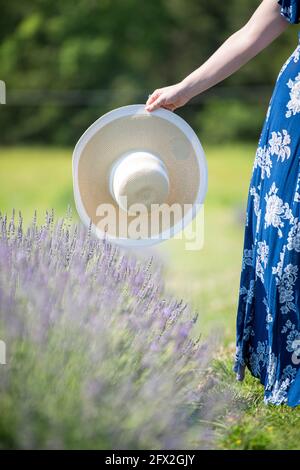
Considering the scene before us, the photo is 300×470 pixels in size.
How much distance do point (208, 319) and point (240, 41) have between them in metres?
2.72

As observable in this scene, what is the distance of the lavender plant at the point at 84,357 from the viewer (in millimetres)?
2031

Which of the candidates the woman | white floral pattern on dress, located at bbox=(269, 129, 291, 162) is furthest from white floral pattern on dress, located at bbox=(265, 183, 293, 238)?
white floral pattern on dress, located at bbox=(269, 129, 291, 162)

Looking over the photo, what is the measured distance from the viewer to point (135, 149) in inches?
110

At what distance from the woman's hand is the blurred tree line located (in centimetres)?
1542

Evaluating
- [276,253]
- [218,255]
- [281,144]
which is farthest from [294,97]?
[218,255]

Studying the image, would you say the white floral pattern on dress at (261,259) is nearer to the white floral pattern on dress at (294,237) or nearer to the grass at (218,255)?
the white floral pattern on dress at (294,237)

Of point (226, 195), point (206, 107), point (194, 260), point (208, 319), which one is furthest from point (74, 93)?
point (208, 319)

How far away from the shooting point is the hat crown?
257cm

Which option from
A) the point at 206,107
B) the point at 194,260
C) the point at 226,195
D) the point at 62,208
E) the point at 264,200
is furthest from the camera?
the point at 206,107

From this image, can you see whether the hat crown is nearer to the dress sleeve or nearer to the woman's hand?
the woman's hand

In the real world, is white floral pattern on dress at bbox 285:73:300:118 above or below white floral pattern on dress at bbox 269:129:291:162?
above

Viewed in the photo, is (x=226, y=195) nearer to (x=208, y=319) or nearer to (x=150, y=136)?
(x=208, y=319)

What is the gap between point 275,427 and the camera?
2.52 meters

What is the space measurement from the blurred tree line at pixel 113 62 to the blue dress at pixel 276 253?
15480 mm
